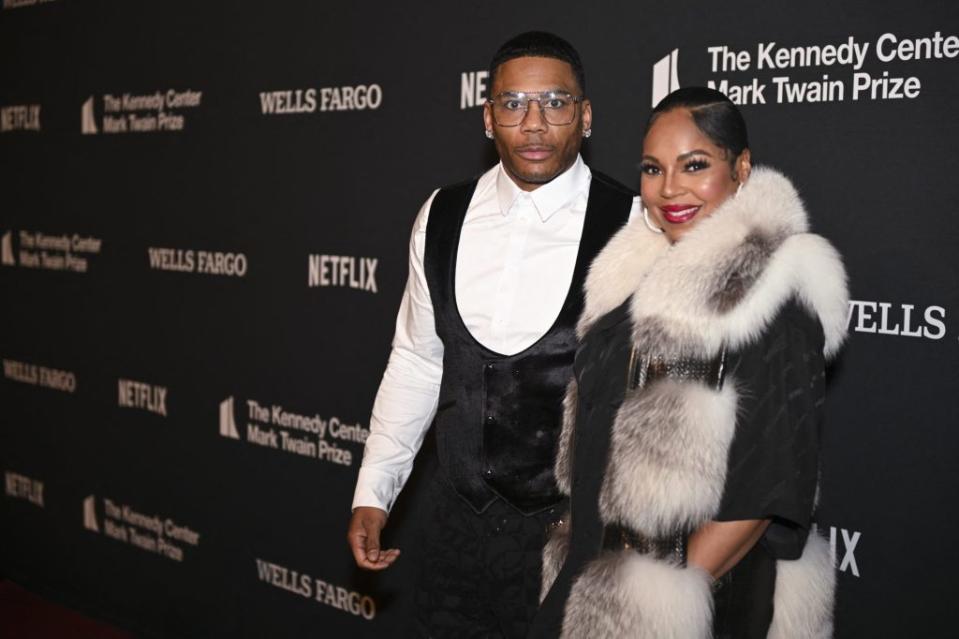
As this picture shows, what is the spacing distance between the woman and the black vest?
30 cm

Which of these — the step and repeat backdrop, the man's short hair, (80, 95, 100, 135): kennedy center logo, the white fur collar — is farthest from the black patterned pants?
(80, 95, 100, 135): kennedy center logo

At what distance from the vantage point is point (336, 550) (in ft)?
10.3

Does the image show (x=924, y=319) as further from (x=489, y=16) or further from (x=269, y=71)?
(x=269, y=71)

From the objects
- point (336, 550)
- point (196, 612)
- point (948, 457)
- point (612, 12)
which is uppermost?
point (612, 12)

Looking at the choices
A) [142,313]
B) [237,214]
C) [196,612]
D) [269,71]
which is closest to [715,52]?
[269,71]

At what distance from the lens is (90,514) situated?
13.2 ft

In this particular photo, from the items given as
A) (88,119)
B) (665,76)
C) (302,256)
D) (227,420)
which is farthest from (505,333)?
(88,119)

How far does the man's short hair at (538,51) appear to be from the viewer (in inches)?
72.8

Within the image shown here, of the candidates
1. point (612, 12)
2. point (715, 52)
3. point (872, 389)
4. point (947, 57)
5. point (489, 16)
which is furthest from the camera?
point (489, 16)

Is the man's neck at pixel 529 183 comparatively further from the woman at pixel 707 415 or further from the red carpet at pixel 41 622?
the red carpet at pixel 41 622

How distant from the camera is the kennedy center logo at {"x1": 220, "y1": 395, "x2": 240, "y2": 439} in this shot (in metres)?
3.42

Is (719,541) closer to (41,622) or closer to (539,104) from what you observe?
(539,104)

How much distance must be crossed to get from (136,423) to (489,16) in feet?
7.26

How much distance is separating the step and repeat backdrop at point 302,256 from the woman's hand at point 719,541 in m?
0.81
